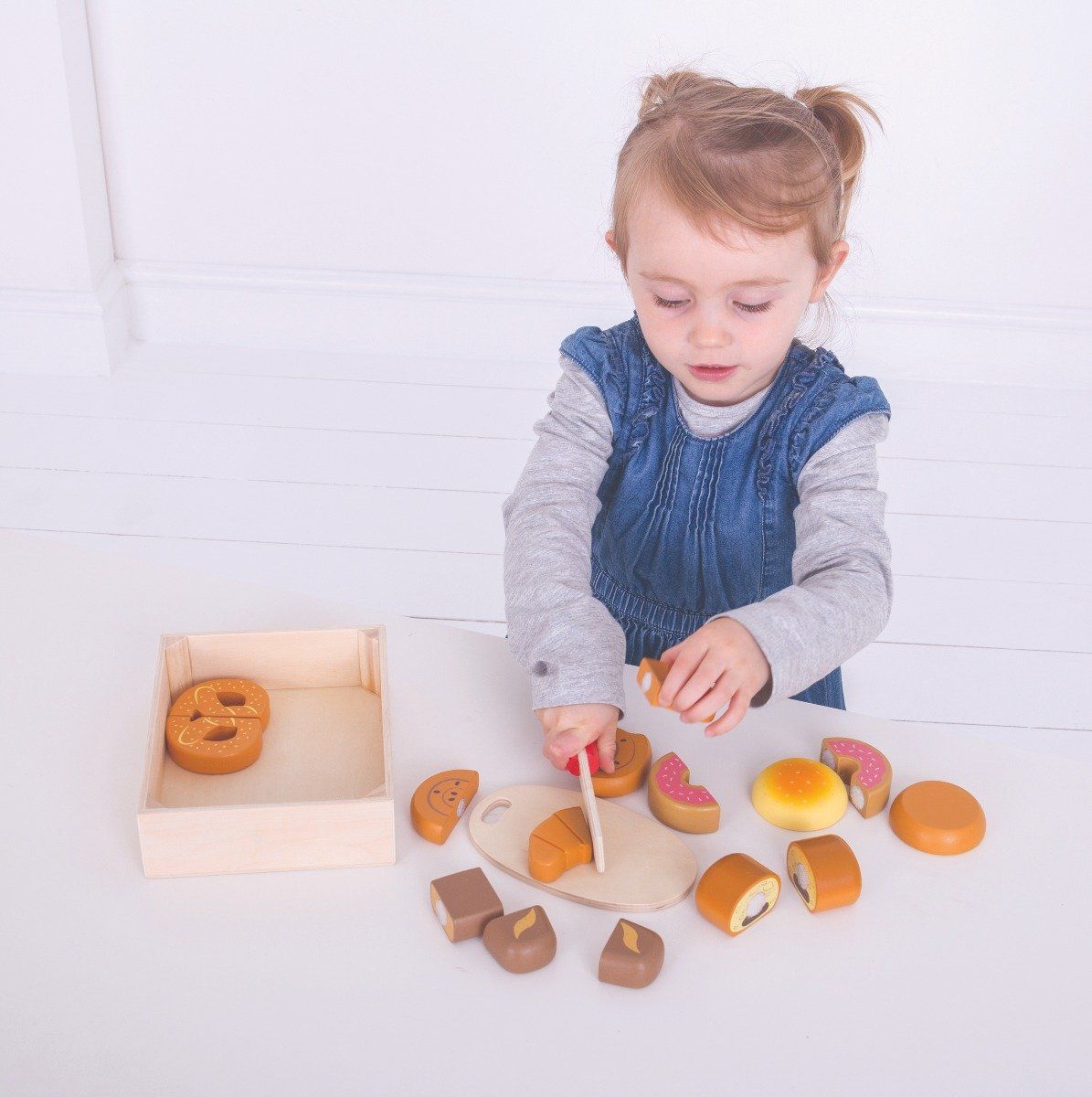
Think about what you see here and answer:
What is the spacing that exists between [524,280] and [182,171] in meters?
0.73

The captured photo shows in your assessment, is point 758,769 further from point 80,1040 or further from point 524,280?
point 524,280

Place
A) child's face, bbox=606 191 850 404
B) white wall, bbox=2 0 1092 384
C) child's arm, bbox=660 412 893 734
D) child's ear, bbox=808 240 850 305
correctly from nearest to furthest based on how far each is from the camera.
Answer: child's arm, bbox=660 412 893 734 < child's face, bbox=606 191 850 404 < child's ear, bbox=808 240 850 305 < white wall, bbox=2 0 1092 384

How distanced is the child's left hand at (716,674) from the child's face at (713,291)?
26 cm

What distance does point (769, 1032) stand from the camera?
22.9 inches

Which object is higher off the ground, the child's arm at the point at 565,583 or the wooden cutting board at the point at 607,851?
the child's arm at the point at 565,583

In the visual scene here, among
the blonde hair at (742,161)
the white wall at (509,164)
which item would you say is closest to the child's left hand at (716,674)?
the blonde hair at (742,161)

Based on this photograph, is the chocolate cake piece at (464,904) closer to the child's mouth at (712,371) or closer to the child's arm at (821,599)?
the child's arm at (821,599)

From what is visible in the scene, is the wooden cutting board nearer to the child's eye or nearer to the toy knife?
the toy knife

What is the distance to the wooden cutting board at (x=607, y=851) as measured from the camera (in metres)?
0.66

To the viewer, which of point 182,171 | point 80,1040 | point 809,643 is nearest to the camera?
point 80,1040

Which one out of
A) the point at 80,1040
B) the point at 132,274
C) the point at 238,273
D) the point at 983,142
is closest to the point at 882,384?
the point at 983,142

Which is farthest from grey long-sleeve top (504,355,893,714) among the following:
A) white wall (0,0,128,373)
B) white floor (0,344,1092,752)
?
white wall (0,0,128,373)

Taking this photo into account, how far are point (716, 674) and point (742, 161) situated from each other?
408 mm

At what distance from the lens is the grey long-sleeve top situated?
→ 2.61ft
